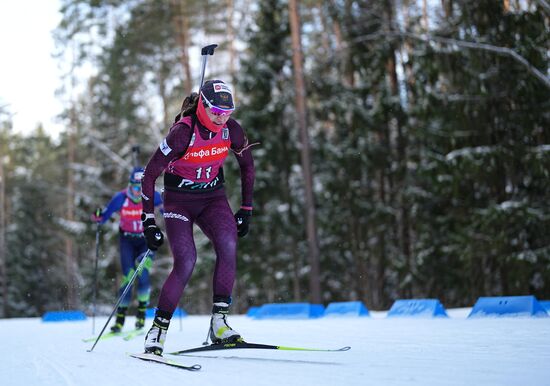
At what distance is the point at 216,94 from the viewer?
4492mm

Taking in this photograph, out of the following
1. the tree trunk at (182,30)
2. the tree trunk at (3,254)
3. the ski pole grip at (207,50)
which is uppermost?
the tree trunk at (182,30)

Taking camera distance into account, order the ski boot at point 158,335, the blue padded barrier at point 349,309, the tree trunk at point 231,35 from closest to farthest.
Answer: the ski boot at point 158,335
the blue padded barrier at point 349,309
the tree trunk at point 231,35

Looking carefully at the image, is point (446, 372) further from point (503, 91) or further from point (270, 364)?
point (503, 91)

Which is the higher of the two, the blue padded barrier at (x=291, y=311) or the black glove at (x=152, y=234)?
the black glove at (x=152, y=234)

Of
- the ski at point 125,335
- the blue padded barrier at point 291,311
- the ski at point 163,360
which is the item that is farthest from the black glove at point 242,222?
the blue padded barrier at point 291,311

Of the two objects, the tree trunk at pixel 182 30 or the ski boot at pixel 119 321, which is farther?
the tree trunk at pixel 182 30

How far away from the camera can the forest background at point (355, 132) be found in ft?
46.4

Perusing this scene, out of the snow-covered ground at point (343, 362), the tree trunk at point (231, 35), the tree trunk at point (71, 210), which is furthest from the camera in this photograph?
the tree trunk at point (71, 210)

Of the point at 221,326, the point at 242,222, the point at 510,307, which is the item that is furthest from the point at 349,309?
the point at 221,326

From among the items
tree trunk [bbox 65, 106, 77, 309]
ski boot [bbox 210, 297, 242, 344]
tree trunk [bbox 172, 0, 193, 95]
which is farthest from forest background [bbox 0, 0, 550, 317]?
ski boot [bbox 210, 297, 242, 344]

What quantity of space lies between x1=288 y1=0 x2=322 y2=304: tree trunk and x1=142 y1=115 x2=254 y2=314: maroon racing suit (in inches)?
491

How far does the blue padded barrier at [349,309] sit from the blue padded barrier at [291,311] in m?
0.21

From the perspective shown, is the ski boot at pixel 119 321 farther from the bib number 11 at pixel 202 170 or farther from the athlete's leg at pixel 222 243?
the bib number 11 at pixel 202 170

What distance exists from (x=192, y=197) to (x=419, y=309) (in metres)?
4.58
